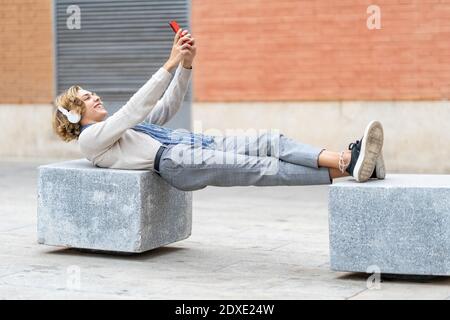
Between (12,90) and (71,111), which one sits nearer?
(71,111)

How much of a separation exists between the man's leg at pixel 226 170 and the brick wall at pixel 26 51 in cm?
780

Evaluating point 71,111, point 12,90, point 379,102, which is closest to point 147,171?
point 71,111

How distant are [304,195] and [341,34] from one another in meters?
2.60

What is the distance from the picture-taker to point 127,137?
706 centimetres

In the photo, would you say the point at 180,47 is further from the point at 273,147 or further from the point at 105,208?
the point at 105,208

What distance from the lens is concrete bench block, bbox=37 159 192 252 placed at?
22.7 feet

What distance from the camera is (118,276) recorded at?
653 cm

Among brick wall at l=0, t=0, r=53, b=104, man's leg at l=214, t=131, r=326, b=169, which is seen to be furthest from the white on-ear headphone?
brick wall at l=0, t=0, r=53, b=104

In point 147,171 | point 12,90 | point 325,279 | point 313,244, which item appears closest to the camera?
point 325,279

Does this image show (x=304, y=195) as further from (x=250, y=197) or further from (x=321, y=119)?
(x=321, y=119)

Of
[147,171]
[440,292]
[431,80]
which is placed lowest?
[440,292]

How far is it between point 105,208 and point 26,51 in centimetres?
792

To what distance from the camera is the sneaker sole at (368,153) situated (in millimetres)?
6297

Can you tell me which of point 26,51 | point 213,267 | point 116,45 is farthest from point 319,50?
point 213,267
